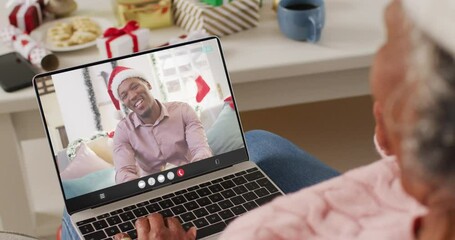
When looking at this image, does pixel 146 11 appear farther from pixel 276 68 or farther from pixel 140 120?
pixel 140 120

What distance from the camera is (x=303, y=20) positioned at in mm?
1454

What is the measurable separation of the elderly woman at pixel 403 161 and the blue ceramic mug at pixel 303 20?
0.85 m

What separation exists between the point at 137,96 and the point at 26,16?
24.0 inches

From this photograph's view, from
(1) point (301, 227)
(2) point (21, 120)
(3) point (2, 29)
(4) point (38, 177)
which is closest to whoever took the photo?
(1) point (301, 227)

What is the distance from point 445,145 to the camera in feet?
1.34

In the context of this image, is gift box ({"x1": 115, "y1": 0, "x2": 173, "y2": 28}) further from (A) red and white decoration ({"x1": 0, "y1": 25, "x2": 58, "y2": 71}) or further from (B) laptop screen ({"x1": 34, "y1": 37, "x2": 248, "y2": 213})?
(B) laptop screen ({"x1": 34, "y1": 37, "x2": 248, "y2": 213})

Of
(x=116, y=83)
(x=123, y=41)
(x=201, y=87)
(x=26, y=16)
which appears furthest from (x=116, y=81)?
(x=26, y=16)

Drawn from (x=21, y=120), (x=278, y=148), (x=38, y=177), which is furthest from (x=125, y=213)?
(x=38, y=177)

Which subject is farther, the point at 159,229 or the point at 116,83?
the point at 116,83

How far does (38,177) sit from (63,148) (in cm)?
98

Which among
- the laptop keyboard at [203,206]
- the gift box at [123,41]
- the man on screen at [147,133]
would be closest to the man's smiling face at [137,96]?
the man on screen at [147,133]

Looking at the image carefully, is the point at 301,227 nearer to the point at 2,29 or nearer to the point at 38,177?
the point at 2,29

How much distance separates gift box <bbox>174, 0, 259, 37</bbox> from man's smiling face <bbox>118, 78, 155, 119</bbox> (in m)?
0.45

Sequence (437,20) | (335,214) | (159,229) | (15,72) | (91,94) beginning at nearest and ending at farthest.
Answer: (437,20) → (335,214) → (159,229) → (91,94) → (15,72)
